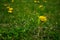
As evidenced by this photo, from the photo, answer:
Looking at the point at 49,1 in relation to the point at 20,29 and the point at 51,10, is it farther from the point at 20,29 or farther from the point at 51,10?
the point at 20,29

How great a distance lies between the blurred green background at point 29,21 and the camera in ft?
17.3

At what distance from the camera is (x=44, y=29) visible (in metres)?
5.62

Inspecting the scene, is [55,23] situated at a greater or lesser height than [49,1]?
lesser

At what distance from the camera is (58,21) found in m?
6.02

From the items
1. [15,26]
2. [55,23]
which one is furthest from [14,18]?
[55,23]

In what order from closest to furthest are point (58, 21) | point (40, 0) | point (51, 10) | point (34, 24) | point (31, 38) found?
A: point (31, 38)
point (34, 24)
point (58, 21)
point (51, 10)
point (40, 0)

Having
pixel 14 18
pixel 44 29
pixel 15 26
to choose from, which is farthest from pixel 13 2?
pixel 44 29

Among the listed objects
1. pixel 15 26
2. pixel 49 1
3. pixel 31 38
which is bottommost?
pixel 31 38

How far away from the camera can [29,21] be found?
5.72m

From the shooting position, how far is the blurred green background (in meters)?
5.28

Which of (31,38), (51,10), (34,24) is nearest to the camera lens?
(31,38)

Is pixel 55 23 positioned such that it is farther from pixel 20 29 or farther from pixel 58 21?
pixel 20 29

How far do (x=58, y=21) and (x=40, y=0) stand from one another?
1.39 m

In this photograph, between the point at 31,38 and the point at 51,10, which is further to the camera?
the point at 51,10
